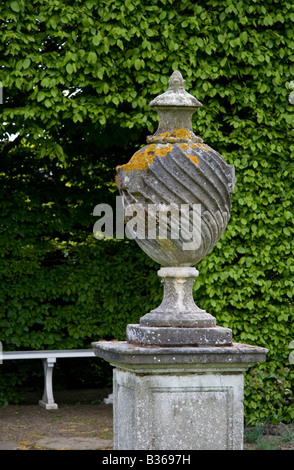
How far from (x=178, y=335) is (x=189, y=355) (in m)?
0.17

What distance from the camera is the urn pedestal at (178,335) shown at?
12.3ft

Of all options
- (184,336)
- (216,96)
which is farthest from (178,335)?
(216,96)

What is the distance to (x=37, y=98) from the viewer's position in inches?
247

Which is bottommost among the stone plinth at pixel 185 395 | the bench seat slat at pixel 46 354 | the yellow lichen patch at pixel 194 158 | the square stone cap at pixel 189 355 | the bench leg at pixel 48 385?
the bench leg at pixel 48 385

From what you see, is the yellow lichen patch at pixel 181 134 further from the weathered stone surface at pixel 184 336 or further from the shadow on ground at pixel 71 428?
the shadow on ground at pixel 71 428

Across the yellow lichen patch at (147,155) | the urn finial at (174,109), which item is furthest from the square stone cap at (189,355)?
the urn finial at (174,109)

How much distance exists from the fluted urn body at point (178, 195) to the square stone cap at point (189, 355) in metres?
0.54

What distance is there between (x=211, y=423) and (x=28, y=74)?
11.9ft

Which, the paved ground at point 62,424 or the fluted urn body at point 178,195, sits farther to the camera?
the paved ground at point 62,424

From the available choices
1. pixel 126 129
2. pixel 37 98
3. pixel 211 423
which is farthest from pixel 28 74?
pixel 211 423

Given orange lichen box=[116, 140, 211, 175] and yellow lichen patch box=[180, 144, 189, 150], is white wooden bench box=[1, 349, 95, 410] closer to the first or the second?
orange lichen box=[116, 140, 211, 175]

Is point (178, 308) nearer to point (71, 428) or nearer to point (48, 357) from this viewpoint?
point (71, 428)

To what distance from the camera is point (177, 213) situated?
3857 mm

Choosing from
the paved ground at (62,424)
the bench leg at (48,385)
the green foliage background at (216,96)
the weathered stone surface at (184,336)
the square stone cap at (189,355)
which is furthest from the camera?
the bench leg at (48,385)
